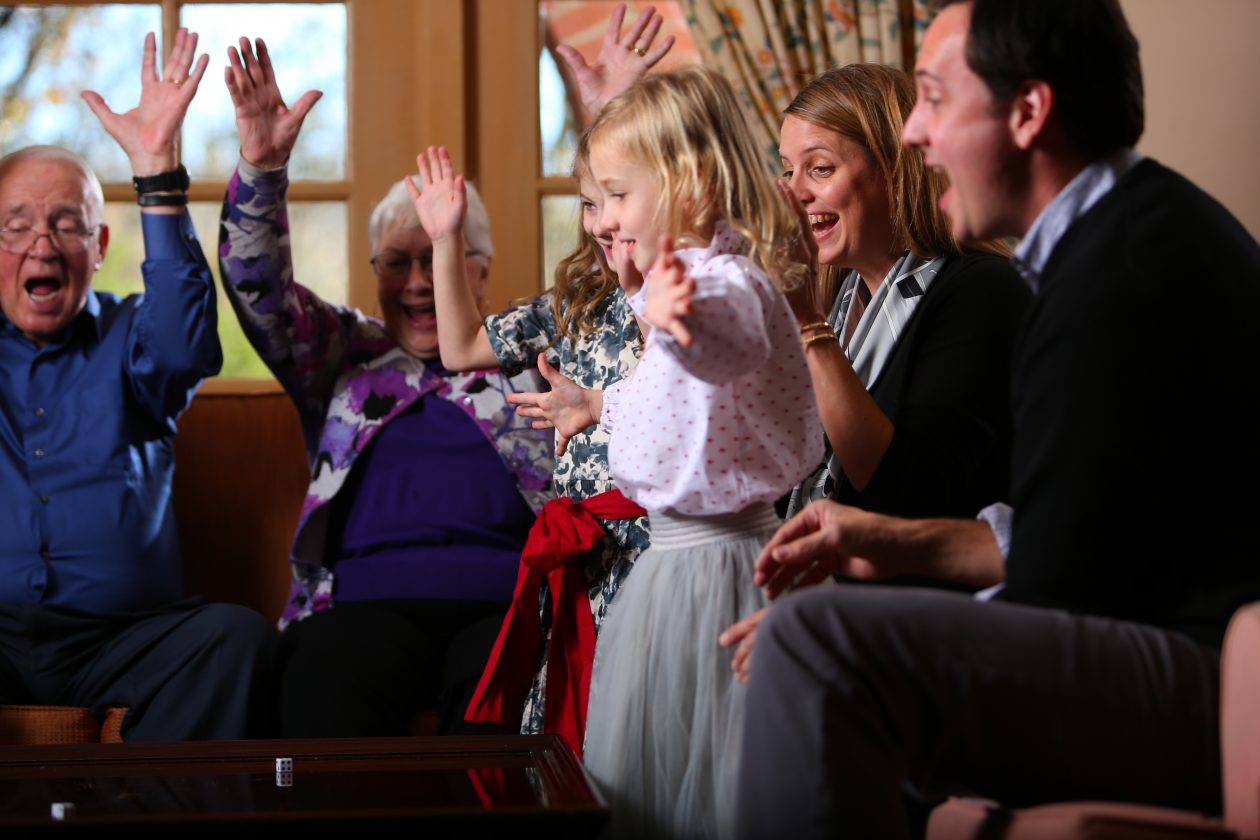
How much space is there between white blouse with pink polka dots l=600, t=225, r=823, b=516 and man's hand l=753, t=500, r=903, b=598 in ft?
0.43

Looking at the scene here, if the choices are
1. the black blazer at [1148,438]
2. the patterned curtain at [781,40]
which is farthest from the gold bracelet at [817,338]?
the patterned curtain at [781,40]

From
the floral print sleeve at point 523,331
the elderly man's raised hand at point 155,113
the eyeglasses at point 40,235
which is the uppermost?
the elderly man's raised hand at point 155,113

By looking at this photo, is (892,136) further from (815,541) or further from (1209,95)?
(1209,95)

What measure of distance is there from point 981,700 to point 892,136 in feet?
3.64

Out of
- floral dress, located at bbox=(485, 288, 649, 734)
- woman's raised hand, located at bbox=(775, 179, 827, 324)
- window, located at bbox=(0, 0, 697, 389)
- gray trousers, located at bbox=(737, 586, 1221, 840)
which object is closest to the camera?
gray trousers, located at bbox=(737, 586, 1221, 840)

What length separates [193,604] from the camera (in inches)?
97.0

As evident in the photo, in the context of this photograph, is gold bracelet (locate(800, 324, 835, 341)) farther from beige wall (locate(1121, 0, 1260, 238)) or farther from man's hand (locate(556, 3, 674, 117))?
beige wall (locate(1121, 0, 1260, 238))

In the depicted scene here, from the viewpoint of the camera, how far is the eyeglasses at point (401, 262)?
2.69 m

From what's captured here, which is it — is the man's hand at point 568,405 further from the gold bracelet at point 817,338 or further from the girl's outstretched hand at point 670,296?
the girl's outstretched hand at point 670,296

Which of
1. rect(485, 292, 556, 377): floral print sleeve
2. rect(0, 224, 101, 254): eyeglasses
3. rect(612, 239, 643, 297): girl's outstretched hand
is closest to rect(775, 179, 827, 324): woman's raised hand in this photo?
rect(612, 239, 643, 297): girl's outstretched hand

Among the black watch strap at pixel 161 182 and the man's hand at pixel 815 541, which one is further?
the black watch strap at pixel 161 182

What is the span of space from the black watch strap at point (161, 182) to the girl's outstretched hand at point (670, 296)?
137 cm

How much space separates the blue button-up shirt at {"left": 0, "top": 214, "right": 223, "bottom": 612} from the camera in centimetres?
244

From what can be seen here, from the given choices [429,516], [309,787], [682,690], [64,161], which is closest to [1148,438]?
[682,690]
